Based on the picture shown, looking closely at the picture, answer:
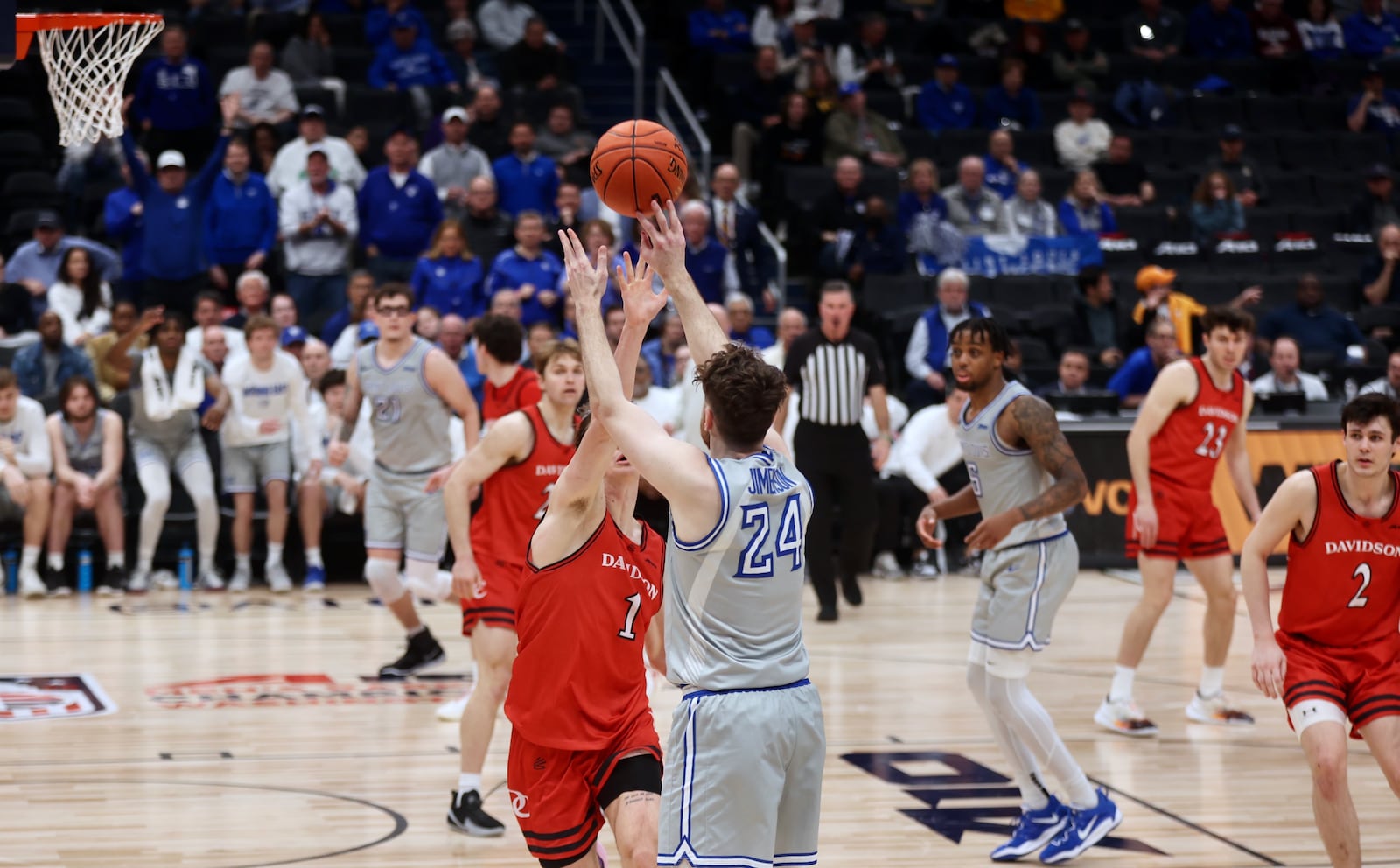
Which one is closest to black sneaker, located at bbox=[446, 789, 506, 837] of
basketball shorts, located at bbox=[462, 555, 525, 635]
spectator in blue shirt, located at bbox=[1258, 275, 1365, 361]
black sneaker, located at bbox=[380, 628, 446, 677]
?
basketball shorts, located at bbox=[462, 555, 525, 635]

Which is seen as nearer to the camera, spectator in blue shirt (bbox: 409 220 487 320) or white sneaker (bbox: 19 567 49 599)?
white sneaker (bbox: 19 567 49 599)

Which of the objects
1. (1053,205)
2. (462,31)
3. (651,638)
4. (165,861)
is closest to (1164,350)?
(1053,205)

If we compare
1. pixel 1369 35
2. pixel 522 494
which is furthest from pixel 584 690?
pixel 1369 35

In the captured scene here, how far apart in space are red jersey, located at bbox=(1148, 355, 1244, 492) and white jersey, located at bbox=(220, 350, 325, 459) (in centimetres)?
622

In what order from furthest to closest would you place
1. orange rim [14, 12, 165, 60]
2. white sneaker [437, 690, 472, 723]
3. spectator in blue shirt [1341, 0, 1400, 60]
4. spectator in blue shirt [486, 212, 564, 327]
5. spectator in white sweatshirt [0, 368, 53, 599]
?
spectator in blue shirt [1341, 0, 1400, 60], spectator in blue shirt [486, 212, 564, 327], spectator in white sweatshirt [0, 368, 53, 599], white sneaker [437, 690, 472, 723], orange rim [14, 12, 165, 60]

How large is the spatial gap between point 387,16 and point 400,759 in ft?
33.5

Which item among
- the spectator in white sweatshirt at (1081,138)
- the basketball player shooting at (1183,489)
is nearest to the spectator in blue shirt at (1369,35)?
the spectator in white sweatshirt at (1081,138)

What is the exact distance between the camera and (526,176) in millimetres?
14492

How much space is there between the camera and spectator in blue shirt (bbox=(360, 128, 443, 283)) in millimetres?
13836

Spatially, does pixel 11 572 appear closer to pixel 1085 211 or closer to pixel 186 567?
pixel 186 567

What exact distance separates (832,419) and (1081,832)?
531 cm

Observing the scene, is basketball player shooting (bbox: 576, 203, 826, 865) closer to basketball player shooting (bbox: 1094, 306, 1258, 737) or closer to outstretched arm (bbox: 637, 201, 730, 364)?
outstretched arm (bbox: 637, 201, 730, 364)

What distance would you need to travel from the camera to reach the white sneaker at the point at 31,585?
37.7ft

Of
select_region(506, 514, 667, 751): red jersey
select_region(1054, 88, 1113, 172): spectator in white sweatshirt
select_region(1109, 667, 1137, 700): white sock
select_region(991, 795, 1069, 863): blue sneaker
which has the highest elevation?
select_region(1054, 88, 1113, 172): spectator in white sweatshirt
